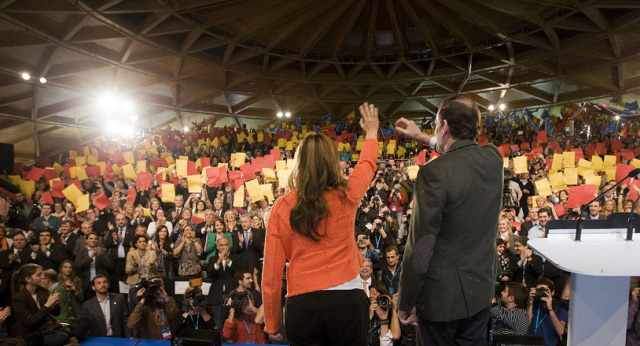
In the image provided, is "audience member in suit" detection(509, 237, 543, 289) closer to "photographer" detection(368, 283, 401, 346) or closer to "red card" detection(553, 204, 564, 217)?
"red card" detection(553, 204, 564, 217)

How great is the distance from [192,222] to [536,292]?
5.27m

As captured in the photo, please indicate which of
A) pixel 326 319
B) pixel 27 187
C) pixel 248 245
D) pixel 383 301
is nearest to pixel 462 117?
pixel 326 319

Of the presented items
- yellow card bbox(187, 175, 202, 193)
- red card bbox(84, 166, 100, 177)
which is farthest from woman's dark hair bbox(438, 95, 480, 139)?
red card bbox(84, 166, 100, 177)

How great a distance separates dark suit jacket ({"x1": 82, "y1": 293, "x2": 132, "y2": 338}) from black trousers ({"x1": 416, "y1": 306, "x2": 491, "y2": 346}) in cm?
442

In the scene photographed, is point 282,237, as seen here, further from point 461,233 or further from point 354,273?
point 461,233

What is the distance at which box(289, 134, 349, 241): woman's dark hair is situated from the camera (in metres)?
1.66

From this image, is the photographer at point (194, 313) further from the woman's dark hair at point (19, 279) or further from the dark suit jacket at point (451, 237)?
the dark suit jacket at point (451, 237)

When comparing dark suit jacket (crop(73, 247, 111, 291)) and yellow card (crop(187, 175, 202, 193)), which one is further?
yellow card (crop(187, 175, 202, 193))

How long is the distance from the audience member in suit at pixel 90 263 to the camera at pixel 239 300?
2743 mm

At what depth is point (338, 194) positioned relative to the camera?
1.75 meters

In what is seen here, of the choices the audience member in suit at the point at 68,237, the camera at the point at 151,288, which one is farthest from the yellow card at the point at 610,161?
the audience member in suit at the point at 68,237

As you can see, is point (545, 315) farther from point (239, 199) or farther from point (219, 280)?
point (239, 199)

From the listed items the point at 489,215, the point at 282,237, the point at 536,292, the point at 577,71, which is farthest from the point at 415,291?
the point at 577,71

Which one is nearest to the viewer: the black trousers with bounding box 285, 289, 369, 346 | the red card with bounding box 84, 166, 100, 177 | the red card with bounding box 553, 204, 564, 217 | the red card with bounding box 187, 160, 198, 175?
the black trousers with bounding box 285, 289, 369, 346
